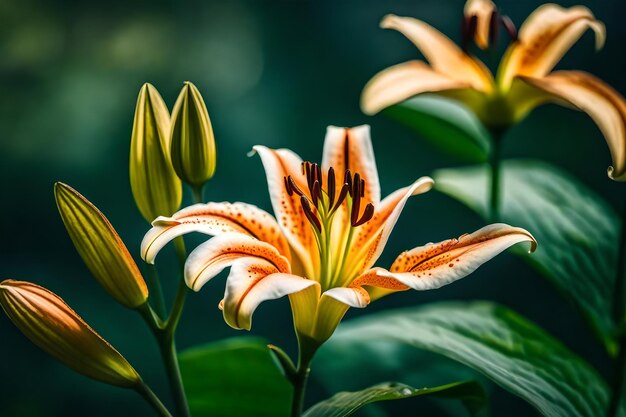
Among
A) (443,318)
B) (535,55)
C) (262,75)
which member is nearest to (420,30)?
(535,55)

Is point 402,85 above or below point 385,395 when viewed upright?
above

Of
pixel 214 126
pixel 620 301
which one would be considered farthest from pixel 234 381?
pixel 214 126

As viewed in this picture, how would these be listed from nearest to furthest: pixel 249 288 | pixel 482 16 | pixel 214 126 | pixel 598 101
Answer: pixel 249 288
pixel 598 101
pixel 482 16
pixel 214 126

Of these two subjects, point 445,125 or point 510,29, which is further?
point 445,125

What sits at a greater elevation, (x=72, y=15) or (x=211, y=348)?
(x=72, y=15)

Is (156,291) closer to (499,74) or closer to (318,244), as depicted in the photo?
(318,244)

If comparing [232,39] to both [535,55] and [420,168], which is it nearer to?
[420,168]

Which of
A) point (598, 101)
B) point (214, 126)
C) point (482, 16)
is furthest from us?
point (214, 126)
